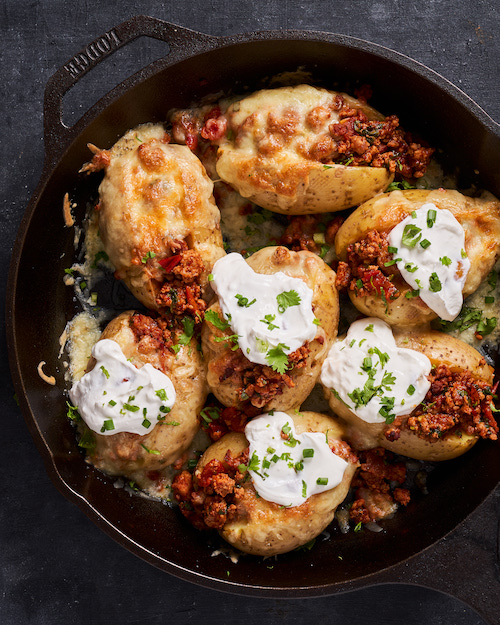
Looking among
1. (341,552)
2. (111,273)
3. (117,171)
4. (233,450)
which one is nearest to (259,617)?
(341,552)

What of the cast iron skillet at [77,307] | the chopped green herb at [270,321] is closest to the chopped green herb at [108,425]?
the cast iron skillet at [77,307]

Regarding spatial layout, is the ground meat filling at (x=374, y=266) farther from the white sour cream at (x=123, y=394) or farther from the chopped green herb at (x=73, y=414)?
the chopped green herb at (x=73, y=414)

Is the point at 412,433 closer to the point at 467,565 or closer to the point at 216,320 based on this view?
the point at 467,565

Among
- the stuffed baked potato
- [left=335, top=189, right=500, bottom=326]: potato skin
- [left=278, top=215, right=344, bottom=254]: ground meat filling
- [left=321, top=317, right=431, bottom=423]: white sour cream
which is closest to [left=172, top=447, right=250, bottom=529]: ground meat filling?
the stuffed baked potato

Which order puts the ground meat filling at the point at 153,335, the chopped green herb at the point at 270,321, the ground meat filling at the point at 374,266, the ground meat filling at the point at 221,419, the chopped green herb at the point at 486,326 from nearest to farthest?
the chopped green herb at the point at 270,321
the ground meat filling at the point at 374,266
the ground meat filling at the point at 153,335
the ground meat filling at the point at 221,419
the chopped green herb at the point at 486,326

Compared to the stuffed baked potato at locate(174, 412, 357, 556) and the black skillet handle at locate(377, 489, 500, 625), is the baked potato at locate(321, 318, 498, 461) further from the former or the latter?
the black skillet handle at locate(377, 489, 500, 625)

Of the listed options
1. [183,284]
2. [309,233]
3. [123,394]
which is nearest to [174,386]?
[123,394]
